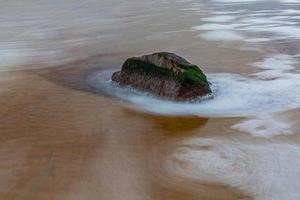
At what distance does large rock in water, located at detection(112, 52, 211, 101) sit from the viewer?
6457 mm

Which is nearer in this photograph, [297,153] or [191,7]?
[297,153]

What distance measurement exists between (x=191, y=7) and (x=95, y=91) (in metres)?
8.61

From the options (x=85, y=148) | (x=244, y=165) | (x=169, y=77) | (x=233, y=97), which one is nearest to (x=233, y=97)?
(x=233, y=97)

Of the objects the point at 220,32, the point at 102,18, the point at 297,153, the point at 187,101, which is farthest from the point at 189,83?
the point at 102,18

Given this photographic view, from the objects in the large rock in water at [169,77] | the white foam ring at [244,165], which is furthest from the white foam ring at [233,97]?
the white foam ring at [244,165]

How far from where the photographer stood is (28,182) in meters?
4.42

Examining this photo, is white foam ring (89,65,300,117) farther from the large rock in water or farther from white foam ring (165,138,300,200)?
white foam ring (165,138,300,200)

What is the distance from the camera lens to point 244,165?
15.7 ft

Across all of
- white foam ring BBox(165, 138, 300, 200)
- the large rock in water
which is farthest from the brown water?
the large rock in water

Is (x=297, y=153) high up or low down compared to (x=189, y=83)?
down

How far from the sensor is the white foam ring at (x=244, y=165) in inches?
172

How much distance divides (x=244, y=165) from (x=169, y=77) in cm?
202

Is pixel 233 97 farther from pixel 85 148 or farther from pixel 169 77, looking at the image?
pixel 85 148

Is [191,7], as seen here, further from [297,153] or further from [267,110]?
[297,153]
